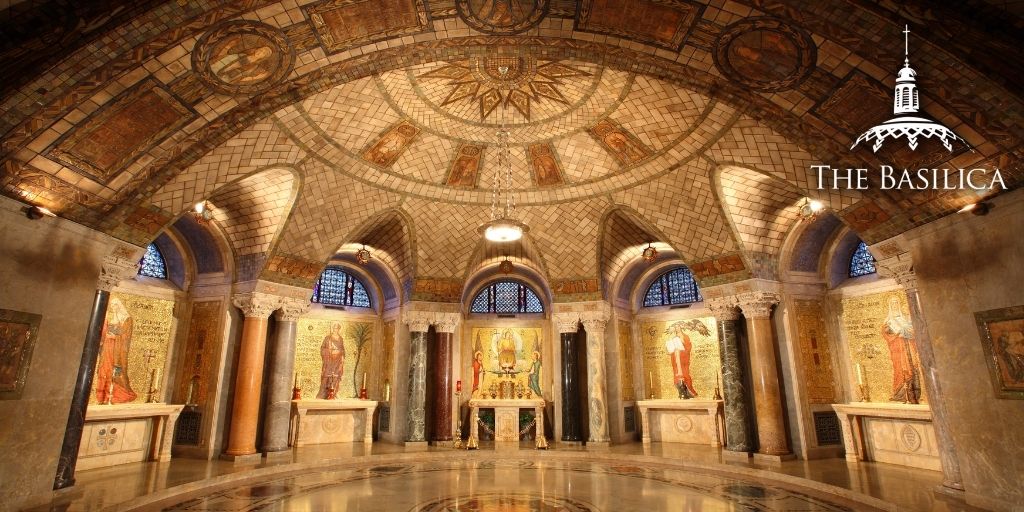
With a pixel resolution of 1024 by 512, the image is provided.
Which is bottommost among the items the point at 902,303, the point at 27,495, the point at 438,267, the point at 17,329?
the point at 27,495

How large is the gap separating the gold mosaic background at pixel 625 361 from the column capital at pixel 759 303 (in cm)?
446

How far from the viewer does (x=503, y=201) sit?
43.8 ft

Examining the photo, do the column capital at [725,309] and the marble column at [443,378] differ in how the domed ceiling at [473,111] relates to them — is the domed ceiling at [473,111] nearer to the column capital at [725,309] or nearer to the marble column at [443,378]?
the column capital at [725,309]

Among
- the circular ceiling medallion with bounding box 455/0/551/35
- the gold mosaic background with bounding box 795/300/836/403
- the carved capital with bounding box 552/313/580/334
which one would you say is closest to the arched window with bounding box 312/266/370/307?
the carved capital with bounding box 552/313/580/334

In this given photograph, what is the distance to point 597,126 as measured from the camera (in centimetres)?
1082

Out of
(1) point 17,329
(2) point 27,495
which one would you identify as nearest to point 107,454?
(2) point 27,495

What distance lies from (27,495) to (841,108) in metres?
12.0

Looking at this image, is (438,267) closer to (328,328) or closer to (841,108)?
(328,328)

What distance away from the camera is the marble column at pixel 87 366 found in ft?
24.6

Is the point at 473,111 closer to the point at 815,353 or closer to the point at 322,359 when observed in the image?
the point at 322,359

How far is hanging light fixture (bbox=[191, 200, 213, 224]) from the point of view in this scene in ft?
35.9

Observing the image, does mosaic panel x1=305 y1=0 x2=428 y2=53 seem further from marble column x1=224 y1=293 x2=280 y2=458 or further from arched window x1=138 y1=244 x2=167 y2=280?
arched window x1=138 y1=244 x2=167 y2=280

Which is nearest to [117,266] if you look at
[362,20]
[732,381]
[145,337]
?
[145,337]

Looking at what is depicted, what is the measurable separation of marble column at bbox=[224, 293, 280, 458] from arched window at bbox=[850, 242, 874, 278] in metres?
13.7
